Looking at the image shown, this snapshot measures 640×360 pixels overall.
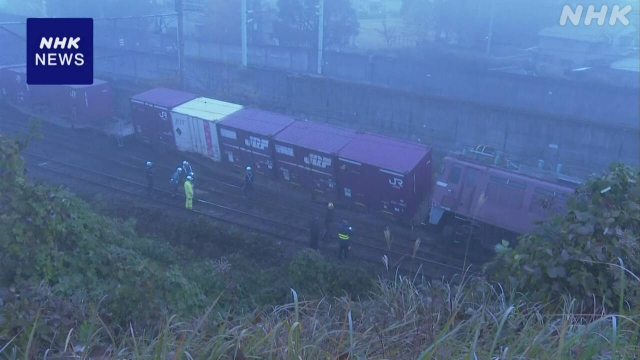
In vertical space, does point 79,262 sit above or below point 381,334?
below

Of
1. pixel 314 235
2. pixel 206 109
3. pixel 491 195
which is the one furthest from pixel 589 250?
pixel 206 109

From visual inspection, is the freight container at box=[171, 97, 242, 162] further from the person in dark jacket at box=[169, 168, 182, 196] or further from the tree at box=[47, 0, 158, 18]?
the tree at box=[47, 0, 158, 18]

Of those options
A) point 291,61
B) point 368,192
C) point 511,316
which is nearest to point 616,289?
point 511,316

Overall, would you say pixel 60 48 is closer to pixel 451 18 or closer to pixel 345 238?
pixel 345 238

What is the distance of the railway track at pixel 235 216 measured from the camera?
405 inches

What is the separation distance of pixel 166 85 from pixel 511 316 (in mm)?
20841

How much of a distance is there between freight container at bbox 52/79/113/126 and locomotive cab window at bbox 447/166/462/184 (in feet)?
39.1

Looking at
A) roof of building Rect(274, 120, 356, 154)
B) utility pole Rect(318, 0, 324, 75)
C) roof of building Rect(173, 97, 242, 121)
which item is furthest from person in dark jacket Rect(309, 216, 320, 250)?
utility pole Rect(318, 0, 324, 75)

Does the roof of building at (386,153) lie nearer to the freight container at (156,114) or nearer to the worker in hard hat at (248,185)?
the worker in hard hat at (248,185)

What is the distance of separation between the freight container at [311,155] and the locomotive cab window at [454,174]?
8.72 feet

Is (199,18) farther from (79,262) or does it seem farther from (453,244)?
(79,262)

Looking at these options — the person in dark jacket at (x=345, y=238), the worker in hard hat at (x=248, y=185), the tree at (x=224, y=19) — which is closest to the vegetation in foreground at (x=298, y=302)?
the person in dark jacket at (x=345, y=238)

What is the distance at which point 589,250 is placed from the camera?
11.5ft

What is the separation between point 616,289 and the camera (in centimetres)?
328
